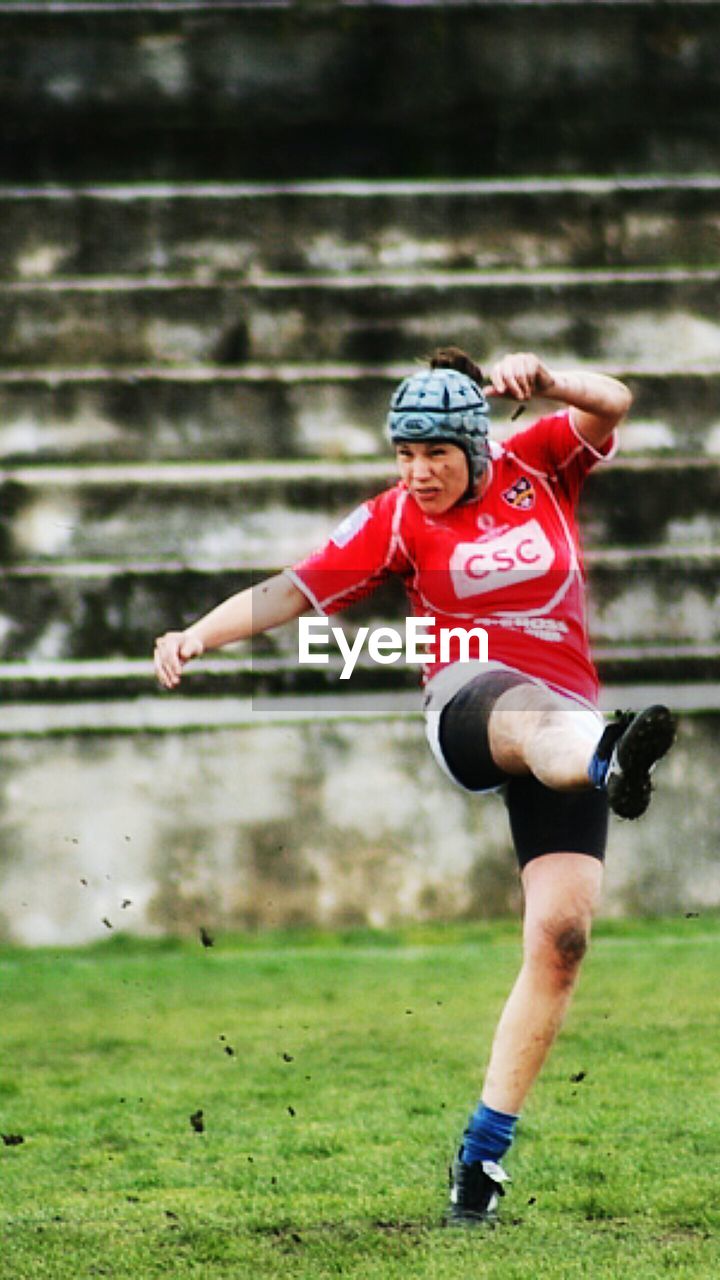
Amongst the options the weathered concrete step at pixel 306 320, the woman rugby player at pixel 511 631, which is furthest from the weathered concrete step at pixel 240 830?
the woman rugby player at pixel 511 631

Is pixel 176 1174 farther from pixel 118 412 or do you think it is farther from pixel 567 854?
pixel 118 412

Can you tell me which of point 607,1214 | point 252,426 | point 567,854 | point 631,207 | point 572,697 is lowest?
point 607,1214

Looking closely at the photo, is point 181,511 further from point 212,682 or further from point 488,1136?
point 488,1136

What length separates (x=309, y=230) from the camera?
1166 centimetres

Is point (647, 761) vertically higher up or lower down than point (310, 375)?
lower down

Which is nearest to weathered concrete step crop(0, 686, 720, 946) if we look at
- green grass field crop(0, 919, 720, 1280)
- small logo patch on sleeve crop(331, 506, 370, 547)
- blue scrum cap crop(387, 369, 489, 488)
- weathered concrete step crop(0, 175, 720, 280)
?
green grass field crop(0, 919, 720, 1280)

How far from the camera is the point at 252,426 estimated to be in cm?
1137

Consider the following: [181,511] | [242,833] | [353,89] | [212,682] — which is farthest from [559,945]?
[353,89]

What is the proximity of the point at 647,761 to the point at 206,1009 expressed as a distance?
432cm

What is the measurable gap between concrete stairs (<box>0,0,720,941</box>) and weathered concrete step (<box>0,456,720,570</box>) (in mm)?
16

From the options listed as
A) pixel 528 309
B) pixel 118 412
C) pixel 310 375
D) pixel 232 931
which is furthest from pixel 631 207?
pixel 232 931

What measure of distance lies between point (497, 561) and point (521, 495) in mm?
217

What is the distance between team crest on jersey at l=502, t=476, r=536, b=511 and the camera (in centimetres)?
547

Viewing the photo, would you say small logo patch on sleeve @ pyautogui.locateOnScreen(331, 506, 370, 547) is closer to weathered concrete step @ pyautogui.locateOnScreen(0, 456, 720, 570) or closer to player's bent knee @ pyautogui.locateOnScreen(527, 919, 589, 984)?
player's bent knee @ pyautogui.locateOnScreen(527, 919, 589, 984)
